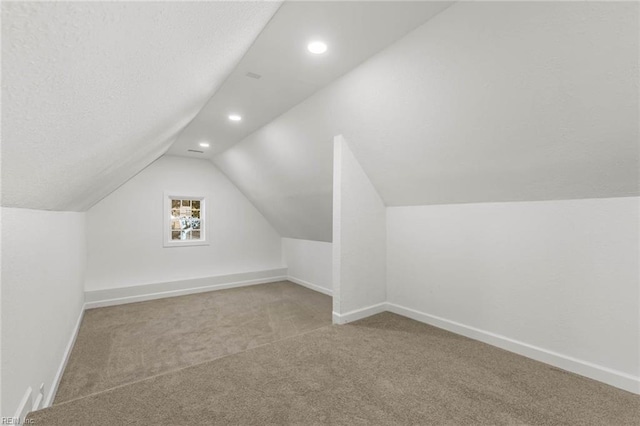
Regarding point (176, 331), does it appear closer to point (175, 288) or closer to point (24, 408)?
point (175, 288)

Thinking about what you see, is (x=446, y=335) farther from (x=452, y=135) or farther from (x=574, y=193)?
(x=452, y=135)

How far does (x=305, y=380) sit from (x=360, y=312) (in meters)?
1.32

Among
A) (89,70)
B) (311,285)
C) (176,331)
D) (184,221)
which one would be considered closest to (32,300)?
(89,70)

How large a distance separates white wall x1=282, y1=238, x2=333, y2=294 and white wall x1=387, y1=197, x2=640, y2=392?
2086 mm

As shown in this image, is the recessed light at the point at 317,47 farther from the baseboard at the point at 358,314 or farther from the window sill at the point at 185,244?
the window sill at the point at 185,244

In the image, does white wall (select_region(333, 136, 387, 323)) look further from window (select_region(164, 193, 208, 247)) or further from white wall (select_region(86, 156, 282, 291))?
window (select_region(164, 193, 208, 247))

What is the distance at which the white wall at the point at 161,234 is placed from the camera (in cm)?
469

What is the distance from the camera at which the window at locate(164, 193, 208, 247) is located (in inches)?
207

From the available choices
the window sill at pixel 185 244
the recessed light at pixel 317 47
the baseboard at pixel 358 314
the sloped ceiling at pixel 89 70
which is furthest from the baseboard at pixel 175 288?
→ the recessed light at pixel 317 47

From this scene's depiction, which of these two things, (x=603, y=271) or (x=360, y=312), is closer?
(x=603, y=271)

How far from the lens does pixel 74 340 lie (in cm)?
314

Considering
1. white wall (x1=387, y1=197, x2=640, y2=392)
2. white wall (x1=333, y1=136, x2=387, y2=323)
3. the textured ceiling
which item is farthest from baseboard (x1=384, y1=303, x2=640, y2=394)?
the textured ceiling

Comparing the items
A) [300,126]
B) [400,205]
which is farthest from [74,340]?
[400,205]

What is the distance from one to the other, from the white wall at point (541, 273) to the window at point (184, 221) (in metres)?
4.14
